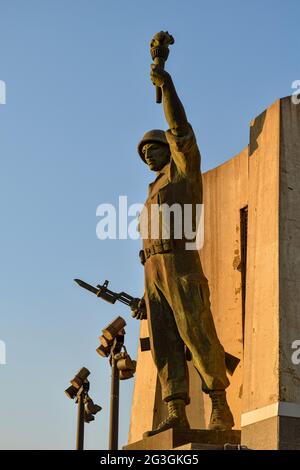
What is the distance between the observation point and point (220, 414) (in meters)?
9.68

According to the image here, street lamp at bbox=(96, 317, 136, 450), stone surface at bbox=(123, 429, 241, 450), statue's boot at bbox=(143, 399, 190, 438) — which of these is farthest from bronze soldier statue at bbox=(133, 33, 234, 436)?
street lamp at bbox=(96, 317, 136, 450)

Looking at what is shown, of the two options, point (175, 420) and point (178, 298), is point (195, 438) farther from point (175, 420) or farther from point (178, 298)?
point (178, 298)

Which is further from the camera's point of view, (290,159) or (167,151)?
(167,151)

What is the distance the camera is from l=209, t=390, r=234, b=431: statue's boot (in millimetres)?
9602

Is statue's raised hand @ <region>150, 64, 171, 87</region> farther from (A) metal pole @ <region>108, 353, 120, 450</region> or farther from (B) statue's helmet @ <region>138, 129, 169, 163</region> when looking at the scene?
(A) metal pole @ <region>108, 353, 120, 450</region>

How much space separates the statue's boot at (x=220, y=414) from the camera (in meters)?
9.60

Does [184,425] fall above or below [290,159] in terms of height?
below

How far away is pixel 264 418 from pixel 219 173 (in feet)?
11.4

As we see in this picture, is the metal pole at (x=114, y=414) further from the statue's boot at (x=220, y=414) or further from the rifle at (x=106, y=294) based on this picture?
the statue's boot at (x=220, y=414)

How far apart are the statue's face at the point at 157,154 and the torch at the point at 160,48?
550mm
